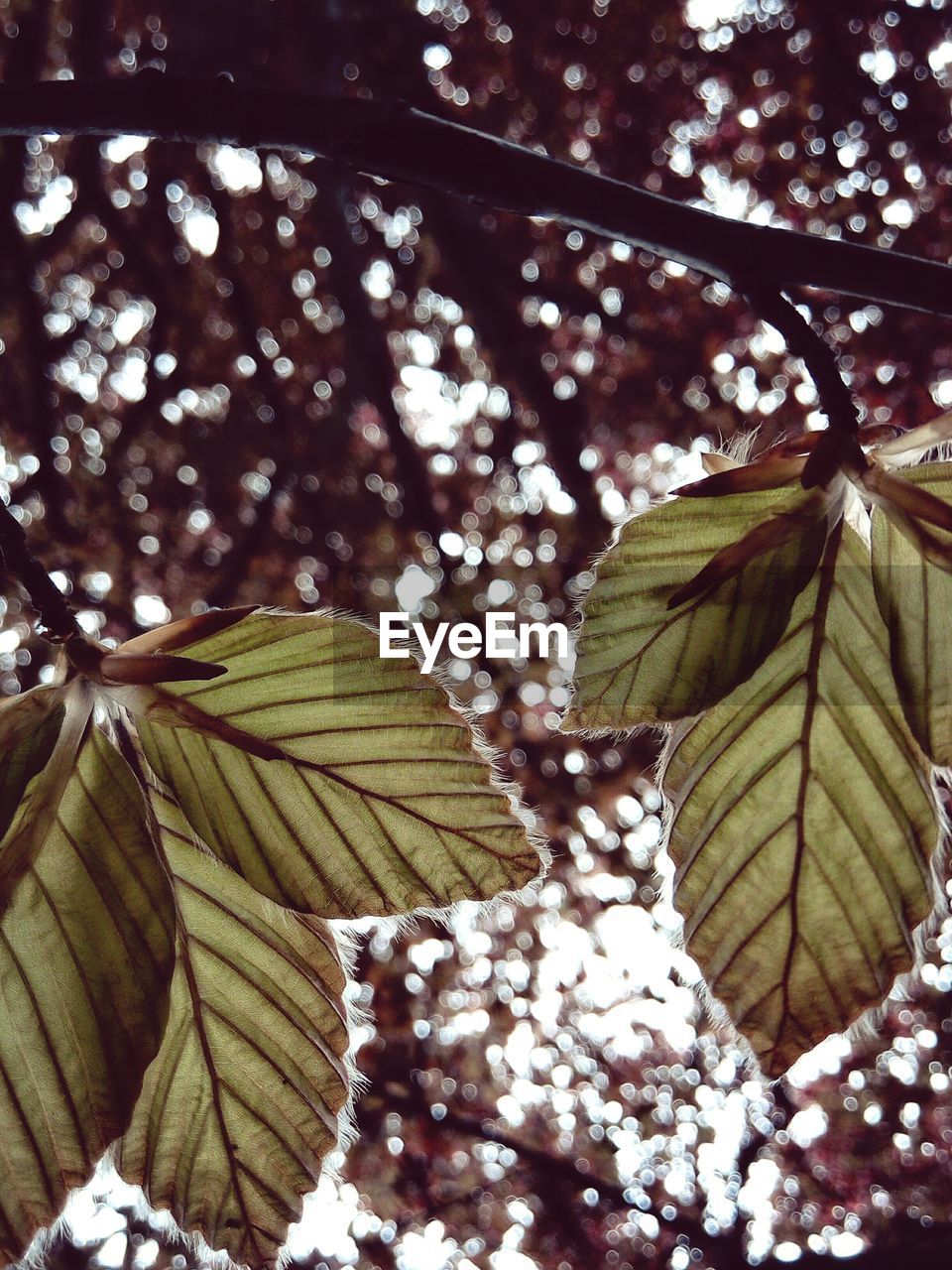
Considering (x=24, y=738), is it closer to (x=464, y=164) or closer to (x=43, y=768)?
(x=43, y=768)

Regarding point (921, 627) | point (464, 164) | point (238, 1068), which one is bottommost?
point (238, 1068)

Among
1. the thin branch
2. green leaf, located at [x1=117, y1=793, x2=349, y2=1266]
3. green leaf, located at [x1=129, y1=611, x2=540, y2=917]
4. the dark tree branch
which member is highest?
the dark tree branch

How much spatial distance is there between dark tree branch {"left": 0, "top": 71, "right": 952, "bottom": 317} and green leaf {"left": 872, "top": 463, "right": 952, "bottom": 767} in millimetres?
57

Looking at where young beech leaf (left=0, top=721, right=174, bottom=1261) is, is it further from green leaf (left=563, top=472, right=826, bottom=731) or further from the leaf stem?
green leaf (left=563, top=472, right=826, bottom=731)

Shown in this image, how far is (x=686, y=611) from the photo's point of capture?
0.25 metres

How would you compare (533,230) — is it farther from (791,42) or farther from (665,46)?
(791,42)

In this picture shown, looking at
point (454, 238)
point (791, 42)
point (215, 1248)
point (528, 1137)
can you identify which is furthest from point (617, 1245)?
point (791, 42)

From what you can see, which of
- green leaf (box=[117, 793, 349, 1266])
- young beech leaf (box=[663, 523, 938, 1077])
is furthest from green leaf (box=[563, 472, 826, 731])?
green leaf (box=[117, 793, 349, 1266])

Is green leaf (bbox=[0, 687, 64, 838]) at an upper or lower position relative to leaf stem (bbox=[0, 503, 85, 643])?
lower

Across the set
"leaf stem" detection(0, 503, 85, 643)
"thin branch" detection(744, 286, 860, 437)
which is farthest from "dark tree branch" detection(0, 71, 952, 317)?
"leaf stem" detection(0, 503, 85, 643)

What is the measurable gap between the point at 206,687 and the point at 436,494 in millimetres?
2957

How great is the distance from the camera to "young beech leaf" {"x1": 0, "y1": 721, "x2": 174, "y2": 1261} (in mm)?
246

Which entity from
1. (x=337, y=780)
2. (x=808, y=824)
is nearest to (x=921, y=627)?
(x=808, y=824)

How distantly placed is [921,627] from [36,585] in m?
0.25
